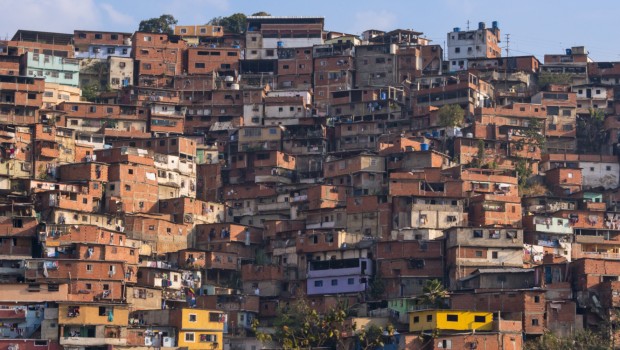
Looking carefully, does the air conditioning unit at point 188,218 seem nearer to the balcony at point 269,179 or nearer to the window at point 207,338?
the balcony at point 269,179

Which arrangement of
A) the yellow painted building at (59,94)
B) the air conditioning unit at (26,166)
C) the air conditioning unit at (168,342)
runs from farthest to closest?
the yellow painted building at (59,94)
the air conditioning unit at (26,166)
the air conditioning unit at (168,342)

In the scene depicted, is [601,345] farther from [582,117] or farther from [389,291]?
[582,117]

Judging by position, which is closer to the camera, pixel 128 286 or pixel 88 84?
pixel 128 286

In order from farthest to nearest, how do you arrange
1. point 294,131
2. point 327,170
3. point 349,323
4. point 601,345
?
point 294,131
point 327,170
point 349,323
point 601,345

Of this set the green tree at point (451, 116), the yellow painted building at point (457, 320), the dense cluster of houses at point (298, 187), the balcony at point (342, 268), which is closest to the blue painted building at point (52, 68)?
the dense cluster of houses at point (298, 187)

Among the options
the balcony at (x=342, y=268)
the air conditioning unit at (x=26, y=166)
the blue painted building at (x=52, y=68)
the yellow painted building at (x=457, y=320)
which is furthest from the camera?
the blue painted building at (x=52, y=68)

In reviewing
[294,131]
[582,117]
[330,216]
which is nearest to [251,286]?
[330,216]

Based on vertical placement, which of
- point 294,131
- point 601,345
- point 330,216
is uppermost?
point 294,131

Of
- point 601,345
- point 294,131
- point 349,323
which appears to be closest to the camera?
point 601,345
